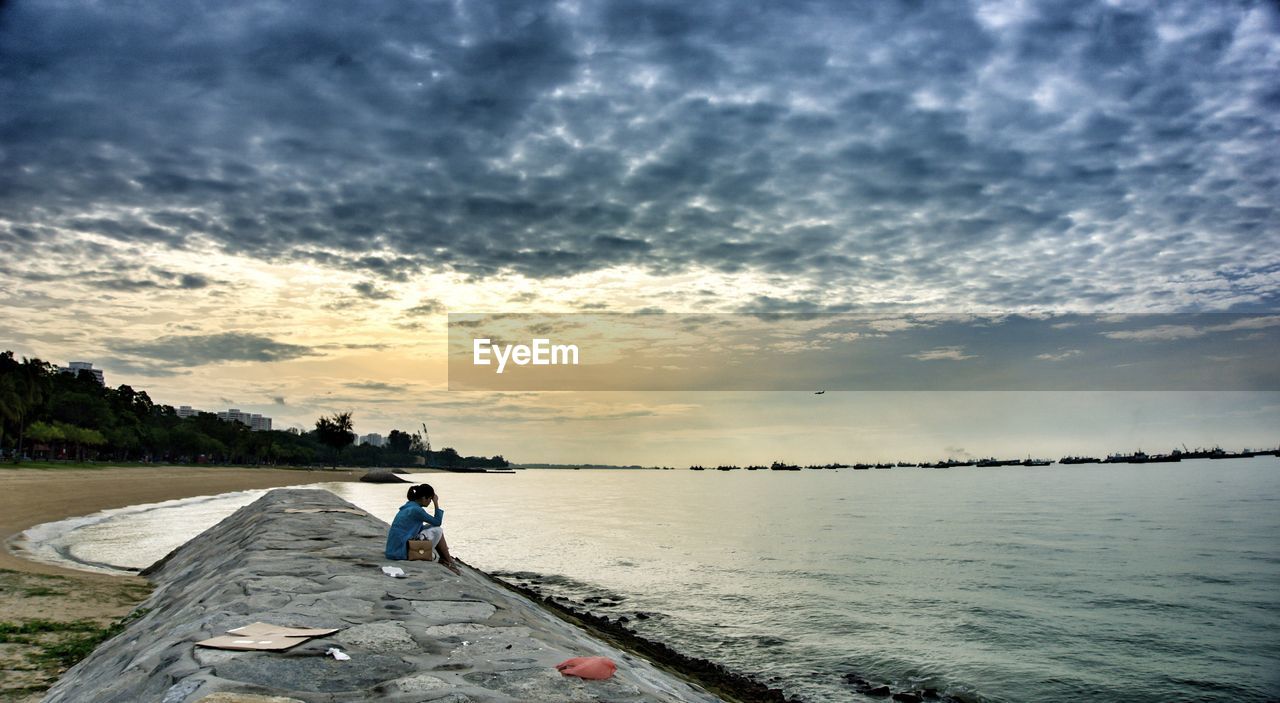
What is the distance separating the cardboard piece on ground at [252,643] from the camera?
530 centimetres

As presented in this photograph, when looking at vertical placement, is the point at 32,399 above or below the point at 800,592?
above

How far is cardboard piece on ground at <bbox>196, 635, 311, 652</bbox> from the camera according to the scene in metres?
5.30

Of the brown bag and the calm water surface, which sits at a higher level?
the brown bag

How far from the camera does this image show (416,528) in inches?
408

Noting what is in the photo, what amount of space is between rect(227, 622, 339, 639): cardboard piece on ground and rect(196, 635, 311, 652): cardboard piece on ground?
0.25 ft

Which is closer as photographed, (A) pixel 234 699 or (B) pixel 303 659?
(A) pixel 234 699

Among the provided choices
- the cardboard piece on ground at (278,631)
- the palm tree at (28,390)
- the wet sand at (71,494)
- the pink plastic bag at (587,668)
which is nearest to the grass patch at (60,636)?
the cardboard piece on ground at (278,631)

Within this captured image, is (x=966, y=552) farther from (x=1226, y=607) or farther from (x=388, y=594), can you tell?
(x=388, y=594)

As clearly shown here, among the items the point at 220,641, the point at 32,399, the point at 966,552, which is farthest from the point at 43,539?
the point at 32,399

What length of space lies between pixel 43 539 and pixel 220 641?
75.2ft

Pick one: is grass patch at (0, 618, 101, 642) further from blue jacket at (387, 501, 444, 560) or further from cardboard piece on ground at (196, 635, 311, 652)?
cardboard piece on ground at (196, 635, 311, 652)

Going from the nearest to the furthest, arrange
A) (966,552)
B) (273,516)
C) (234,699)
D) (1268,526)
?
(234,699) → (273,516) → (966,552) → (1268,526)

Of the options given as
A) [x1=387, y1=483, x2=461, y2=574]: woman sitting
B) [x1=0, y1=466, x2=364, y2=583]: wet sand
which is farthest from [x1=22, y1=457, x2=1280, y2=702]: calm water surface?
[x1=387, y1=483, x2=461, y2=574]: woman sitting

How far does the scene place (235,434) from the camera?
126375 mm
